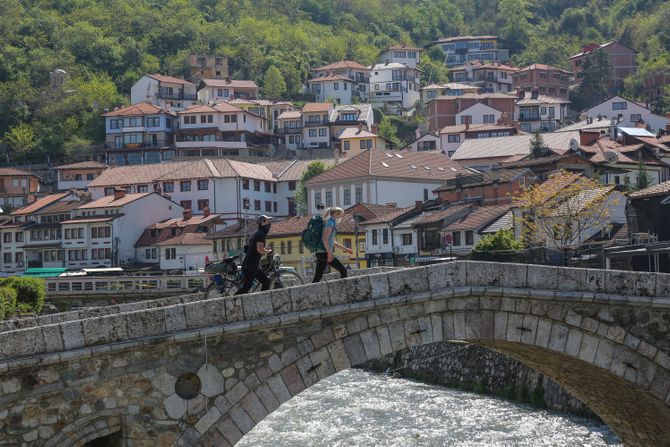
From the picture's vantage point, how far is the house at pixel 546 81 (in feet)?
532

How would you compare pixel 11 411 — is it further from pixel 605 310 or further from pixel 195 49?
pixel 195 49

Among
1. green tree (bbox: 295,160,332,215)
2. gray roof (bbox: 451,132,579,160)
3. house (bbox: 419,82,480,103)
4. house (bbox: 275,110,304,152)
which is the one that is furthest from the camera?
house (bbox: 419,82,480,103)

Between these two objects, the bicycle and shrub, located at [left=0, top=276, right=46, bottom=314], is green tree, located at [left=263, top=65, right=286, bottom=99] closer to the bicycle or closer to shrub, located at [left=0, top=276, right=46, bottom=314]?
shrub, located at [left=0, top=276, right=46, bottom=314]

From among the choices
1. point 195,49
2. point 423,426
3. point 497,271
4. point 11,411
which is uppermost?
point 195,49

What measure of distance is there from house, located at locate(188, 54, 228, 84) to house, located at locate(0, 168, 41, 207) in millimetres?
43177

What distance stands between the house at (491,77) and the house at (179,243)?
70.4 meters

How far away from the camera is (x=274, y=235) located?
87.6 meters

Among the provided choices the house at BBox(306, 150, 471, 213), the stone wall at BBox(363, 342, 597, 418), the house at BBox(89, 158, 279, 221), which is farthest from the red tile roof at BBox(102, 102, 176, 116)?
the stone wall at BBox(363, 342, 597, 418)

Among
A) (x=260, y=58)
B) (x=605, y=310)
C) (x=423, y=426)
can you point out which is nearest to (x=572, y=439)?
(x=423, y=426)

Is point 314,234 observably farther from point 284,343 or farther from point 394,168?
point 394,168

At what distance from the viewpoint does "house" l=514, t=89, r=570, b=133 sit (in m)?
142

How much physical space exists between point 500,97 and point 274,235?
5835 cm

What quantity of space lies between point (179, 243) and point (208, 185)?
14888 mm

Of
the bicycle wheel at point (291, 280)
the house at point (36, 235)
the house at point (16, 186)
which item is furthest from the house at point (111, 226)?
the bicycle wheel at point (291, 280)
